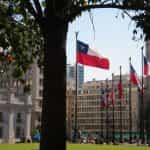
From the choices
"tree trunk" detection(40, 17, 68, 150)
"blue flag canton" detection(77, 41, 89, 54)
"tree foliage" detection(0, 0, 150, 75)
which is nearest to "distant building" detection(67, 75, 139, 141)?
"blue flag canton" detection(77, 41, 89, 54)

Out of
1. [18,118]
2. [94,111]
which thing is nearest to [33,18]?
[18,118]

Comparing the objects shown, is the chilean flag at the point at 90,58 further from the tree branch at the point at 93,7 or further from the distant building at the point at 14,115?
the distant building at the point at 14,115

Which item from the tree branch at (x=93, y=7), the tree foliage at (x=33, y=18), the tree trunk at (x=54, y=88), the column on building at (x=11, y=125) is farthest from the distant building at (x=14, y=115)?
the tree trunk at (x=54, y=88)

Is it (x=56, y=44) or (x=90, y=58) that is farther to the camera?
(x=90, y=58)

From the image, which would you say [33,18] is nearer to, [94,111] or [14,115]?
[14,115]

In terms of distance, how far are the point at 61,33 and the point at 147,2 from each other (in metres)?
2.10

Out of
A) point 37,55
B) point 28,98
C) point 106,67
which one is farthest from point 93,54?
point 28,98

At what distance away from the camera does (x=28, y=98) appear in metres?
118

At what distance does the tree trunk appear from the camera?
11109 millimetres

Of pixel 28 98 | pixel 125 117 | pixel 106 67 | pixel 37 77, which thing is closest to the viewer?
pixel 106 67

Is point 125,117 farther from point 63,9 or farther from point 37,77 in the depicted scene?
point 63,9

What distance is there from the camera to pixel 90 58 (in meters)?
44.2

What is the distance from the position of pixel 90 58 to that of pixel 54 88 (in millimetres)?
33004

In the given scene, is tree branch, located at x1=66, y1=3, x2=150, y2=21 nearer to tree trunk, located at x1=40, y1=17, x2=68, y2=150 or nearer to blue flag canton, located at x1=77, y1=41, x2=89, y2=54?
tree trunk, located at x1=40, y1=17, x2=68, y2=150
